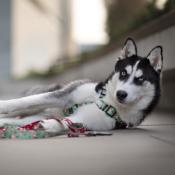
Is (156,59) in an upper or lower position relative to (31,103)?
upper

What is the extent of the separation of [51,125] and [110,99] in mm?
573

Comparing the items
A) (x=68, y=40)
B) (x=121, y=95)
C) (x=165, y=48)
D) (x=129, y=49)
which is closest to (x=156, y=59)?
(x=129, y=49)

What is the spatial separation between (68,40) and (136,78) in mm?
24575

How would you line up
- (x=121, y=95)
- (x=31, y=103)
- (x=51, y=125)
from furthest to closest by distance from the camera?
(x=31, y=103)
(x=121, y=95)
(x=51, y=125)

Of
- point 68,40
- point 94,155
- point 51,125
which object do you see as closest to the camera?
point 94,155

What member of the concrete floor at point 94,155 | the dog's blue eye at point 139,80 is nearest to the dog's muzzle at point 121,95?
the dog's blue eye at point 139,80

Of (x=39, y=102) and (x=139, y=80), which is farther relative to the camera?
(x=39, y=102)

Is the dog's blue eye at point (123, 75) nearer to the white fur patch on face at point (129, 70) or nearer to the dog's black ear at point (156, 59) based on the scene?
the white fur patch on face at point (129, 70)

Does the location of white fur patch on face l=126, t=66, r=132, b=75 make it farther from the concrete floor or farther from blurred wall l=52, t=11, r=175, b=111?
blurred wall l=52, t=11, r=175, b=111

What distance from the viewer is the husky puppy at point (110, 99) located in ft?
14.4

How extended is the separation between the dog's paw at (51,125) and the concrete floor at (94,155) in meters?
0.11

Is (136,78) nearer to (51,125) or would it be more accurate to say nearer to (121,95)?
(121,95)

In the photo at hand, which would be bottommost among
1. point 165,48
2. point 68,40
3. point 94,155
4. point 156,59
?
point 94,155

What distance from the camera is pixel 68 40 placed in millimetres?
28828
